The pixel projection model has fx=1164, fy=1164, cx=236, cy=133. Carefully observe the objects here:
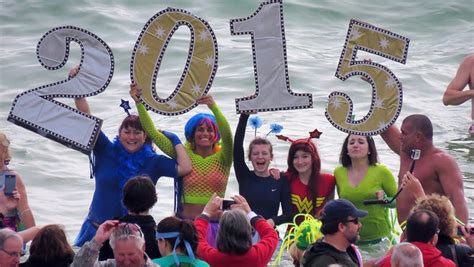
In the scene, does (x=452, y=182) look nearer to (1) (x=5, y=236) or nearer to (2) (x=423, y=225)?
(2) (x=423, y=225)

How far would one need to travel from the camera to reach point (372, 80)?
8.76m

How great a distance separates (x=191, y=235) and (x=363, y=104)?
8.10m

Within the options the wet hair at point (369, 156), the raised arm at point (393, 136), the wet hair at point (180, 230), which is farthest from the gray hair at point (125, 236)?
the raised arm at point (393, 136)

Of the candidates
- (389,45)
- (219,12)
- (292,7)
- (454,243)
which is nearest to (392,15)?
(292,7)

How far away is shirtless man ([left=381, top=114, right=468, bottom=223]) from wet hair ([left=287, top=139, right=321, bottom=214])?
0.63m

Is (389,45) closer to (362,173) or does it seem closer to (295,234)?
(362,173)

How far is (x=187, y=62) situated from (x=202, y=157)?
74cm

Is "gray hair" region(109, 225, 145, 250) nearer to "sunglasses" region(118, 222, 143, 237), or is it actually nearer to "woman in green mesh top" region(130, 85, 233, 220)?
"sunglasses" region(118, 222, 143, 237)

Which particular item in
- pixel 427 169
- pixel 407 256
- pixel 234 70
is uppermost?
pixel 234 70

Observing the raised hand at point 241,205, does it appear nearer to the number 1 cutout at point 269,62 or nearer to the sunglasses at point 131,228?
the sunglasses at point 131,228

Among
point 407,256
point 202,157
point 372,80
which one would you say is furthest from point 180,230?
point 372,80

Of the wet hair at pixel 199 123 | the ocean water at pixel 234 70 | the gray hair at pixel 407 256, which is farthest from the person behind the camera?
the ocean water at pixel 234 70

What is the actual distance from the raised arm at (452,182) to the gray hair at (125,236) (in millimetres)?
2809

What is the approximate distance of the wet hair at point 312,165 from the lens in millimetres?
8766
